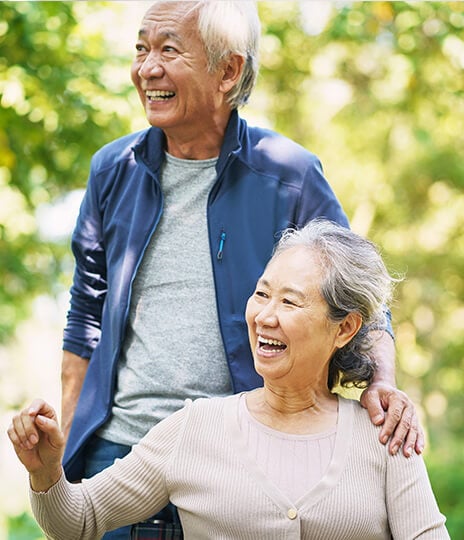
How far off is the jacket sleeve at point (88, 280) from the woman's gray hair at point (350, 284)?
595 millimetres

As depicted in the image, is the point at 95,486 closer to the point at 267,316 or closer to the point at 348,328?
the point at 267,316

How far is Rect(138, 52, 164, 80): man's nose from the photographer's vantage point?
2.58 m

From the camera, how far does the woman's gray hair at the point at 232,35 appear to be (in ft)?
8.60

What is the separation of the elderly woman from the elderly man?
0.59ft

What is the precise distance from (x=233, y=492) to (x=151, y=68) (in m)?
1.10

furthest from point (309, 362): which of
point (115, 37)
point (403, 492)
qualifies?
point (115, 37)

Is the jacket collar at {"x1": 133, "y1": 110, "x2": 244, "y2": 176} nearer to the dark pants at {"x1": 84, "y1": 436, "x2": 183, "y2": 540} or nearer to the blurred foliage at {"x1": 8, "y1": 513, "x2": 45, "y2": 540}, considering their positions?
the dark pants at {"x1": 84, "y1": 436, "x2": 183, "y2": 540}

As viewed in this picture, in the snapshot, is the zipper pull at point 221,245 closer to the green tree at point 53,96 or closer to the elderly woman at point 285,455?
the elderly woman at point 285,455

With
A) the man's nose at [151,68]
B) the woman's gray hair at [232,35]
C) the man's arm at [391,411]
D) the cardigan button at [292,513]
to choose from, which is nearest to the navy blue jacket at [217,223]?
the woman's gray hair at [232,35]

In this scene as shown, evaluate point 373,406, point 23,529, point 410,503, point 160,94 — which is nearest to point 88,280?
point 160,94

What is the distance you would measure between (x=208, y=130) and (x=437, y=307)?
33.7 feet

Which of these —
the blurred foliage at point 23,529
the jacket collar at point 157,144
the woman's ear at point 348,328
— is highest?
the jacket collar at point 157,144

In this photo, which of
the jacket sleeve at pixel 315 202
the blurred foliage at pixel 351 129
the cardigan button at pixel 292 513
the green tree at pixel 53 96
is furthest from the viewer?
the blurred foliage at pixel 351 129

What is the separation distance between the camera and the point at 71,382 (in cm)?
284
